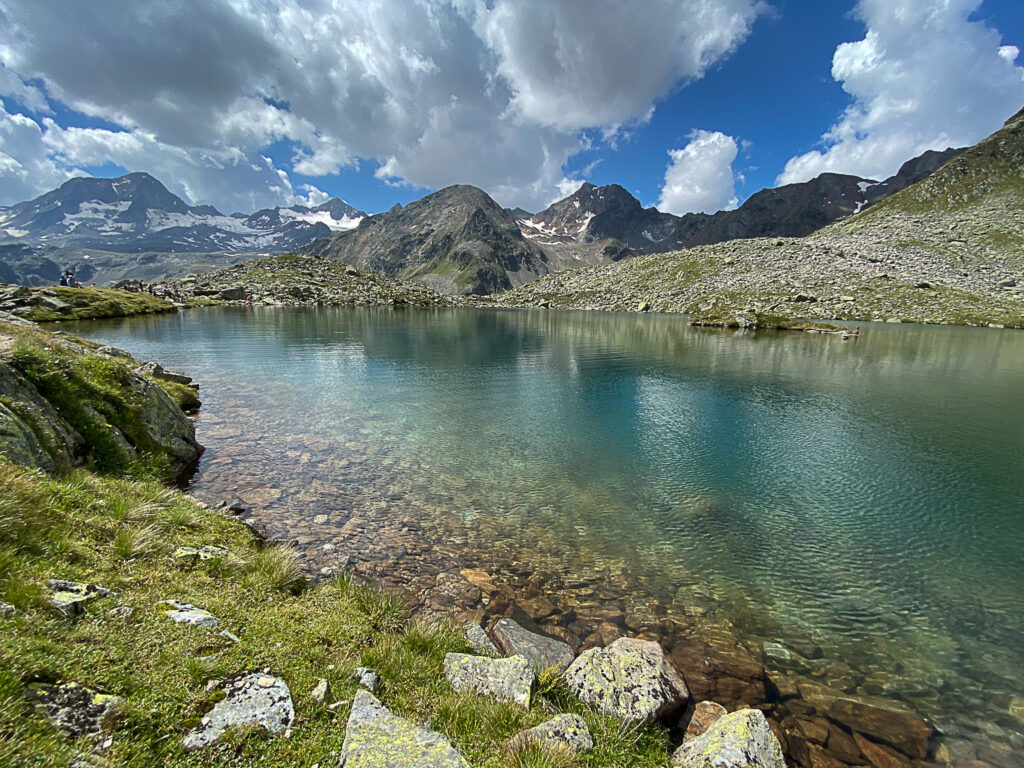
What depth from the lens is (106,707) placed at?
14.5ft

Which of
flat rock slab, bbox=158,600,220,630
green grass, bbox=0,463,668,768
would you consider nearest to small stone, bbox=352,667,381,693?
green grass, bbox=0,463,668,768

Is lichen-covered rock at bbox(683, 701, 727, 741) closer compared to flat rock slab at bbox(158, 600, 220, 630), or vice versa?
flat rock slab at bbox(158, 600, 220, 630)

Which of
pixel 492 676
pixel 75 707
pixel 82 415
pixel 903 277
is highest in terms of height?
pixel 903 277

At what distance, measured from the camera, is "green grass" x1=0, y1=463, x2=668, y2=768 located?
453 cm

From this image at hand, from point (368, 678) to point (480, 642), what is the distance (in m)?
3.40

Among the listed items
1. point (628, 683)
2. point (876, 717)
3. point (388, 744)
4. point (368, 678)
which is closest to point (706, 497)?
point (876, 717)

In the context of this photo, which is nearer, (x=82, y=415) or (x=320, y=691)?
(x=320, y=691)

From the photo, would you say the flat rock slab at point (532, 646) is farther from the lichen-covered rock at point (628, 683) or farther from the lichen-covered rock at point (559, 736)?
the lichen-covered rock at point (559, 736)

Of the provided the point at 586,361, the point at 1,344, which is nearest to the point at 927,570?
the point at 1,344

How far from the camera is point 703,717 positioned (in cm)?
860

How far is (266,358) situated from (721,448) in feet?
163

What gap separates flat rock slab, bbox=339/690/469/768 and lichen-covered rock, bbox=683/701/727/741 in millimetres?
5520

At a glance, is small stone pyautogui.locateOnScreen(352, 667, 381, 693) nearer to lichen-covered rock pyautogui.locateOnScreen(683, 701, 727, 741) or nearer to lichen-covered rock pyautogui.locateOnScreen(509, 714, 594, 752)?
lichen-covered rock pyautogui.locateOnScreen(509, 714, 594, 752)

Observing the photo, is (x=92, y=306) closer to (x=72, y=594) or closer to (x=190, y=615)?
(x=72, y=594)
